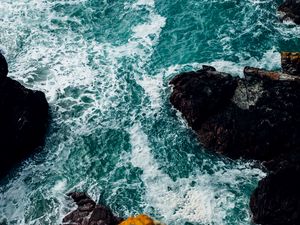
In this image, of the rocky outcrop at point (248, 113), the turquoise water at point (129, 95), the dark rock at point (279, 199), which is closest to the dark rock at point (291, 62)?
the rocky outcrop at point (248, 113)

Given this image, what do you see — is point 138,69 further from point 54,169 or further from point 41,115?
point 54,169

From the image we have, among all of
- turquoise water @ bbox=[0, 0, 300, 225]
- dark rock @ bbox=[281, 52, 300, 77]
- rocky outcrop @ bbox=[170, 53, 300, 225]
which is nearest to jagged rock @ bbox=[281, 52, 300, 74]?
dark rock @ bbox=[281, 52, 300, 77]

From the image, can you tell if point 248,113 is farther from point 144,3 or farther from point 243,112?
point 144,3

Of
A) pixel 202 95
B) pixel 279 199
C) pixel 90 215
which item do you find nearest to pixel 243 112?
pixel 202 95

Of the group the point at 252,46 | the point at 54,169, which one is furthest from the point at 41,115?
the point at 252,46

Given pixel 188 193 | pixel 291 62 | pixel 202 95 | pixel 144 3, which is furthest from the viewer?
pixel 144 3

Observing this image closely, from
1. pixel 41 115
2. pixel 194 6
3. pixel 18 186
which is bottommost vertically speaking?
pixel 18 186
